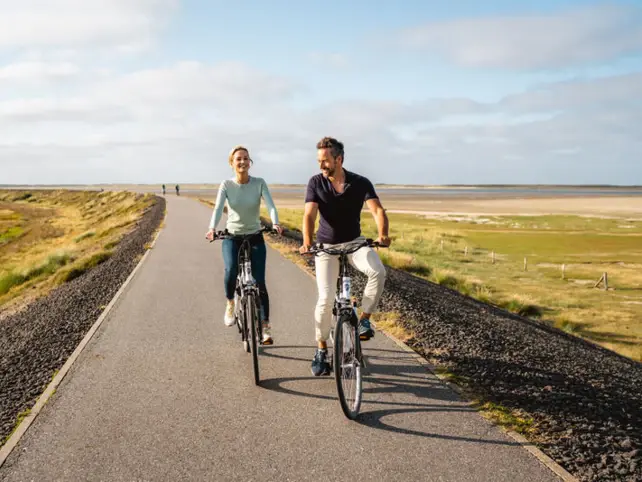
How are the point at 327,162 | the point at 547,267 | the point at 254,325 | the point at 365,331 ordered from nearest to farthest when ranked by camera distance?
the point at 327,162 → the point at 365,331 → the point at 254,325 → the point at 547,267

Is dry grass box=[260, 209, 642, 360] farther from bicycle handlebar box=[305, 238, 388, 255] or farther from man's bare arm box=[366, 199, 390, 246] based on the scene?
bicycle handlebar box=[305, 238, 388, 255]

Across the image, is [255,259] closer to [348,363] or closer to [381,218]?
[381,218]

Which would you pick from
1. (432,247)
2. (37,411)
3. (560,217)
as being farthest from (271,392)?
(560,217)

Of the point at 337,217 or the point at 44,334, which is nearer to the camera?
the point at 337,217

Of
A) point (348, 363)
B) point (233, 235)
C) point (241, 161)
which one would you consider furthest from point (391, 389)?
point (241, 161)

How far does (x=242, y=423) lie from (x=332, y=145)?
8.22 ft

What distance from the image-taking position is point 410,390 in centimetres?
567

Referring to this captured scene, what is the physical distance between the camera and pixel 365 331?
5551 mm

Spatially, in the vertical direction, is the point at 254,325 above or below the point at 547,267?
above

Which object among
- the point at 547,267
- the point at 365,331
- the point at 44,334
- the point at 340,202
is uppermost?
the point at 340,202

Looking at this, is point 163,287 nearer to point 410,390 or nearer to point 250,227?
point 250,227

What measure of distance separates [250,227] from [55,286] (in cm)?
1151

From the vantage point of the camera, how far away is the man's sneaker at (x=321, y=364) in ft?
19.1

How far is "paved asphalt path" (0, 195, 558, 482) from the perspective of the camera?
4.09 metres
